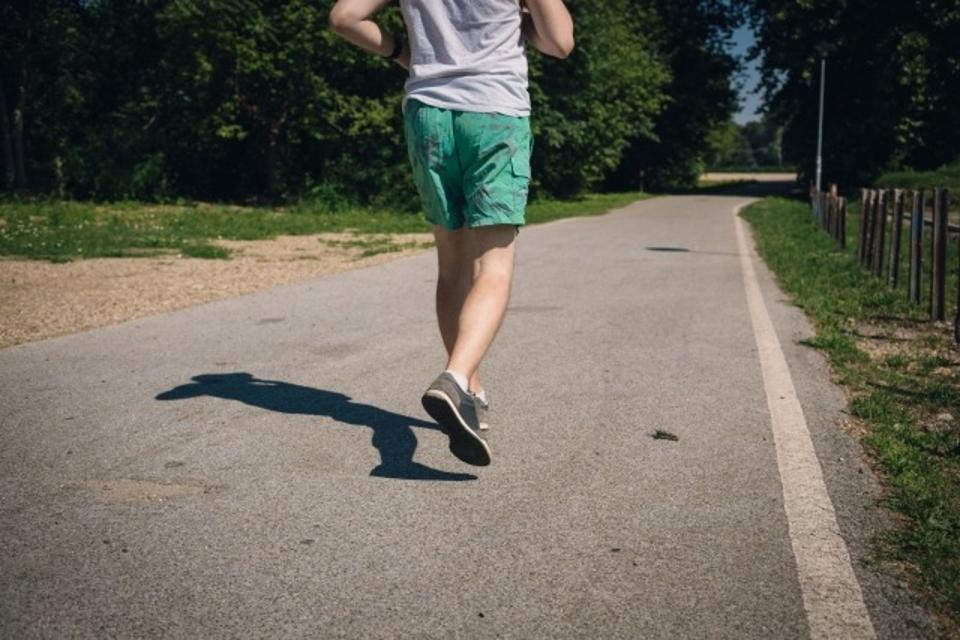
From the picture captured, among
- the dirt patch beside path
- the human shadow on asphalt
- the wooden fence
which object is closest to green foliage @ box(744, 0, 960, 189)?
the wooden fence

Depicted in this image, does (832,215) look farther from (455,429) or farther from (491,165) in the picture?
(455,429)

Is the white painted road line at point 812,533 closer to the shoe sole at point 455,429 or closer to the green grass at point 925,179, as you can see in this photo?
the shoe sole at point 455,429

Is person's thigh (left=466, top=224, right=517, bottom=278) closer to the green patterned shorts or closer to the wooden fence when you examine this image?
the green patterned shorts

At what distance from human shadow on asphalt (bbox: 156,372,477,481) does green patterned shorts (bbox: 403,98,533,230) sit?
3.19 feet

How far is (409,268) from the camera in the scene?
35.6ft

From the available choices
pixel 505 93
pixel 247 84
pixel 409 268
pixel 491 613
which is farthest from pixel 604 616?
pixel 247 84

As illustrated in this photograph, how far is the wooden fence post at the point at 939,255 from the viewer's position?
7195 mm

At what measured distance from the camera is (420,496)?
3.09 m

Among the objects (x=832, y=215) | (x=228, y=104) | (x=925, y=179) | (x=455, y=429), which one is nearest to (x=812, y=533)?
(x=455, y=429)

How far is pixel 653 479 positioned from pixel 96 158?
27.8m

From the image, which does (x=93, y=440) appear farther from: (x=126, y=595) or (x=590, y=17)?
(x=590, y=17)

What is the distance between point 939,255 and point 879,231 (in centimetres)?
347

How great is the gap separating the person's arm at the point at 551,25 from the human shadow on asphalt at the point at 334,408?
170 cm

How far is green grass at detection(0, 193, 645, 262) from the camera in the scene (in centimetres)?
1228
